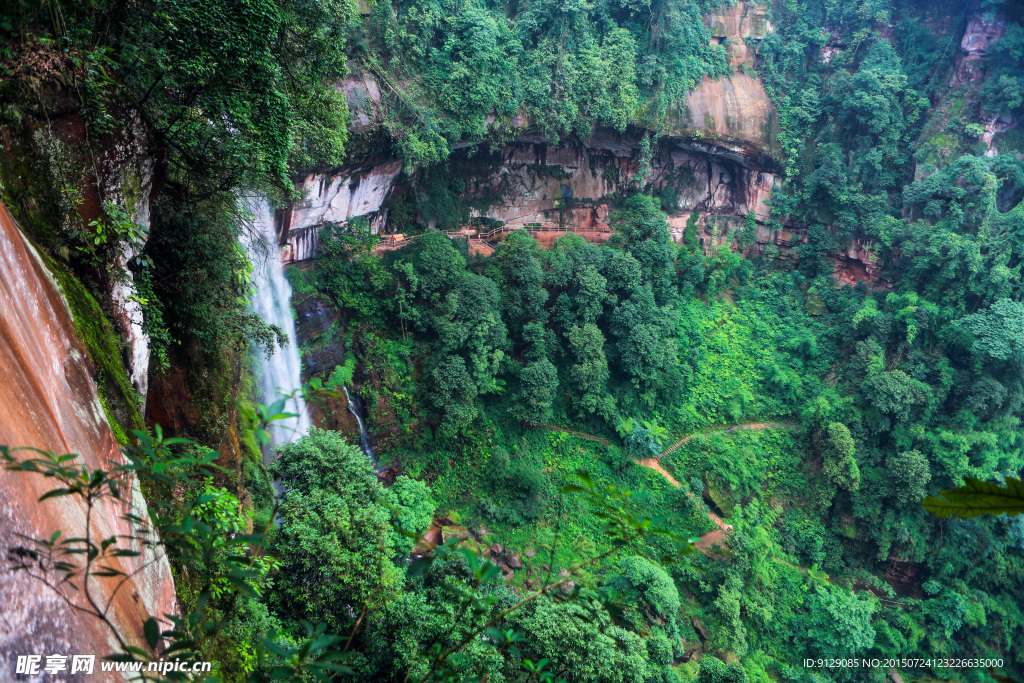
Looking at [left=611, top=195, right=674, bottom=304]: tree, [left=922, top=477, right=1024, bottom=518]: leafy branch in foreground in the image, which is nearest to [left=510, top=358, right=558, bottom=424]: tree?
[left=611, top=195, right=674, bottom=304]: tree

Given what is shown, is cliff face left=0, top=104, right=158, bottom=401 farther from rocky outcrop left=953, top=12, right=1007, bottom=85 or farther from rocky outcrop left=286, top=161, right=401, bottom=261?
rocky outcrop left=953, top=12, right=1007, bottom=85

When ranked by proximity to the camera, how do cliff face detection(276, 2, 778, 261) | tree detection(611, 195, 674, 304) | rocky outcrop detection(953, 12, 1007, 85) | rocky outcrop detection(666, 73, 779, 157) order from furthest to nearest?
rocky outcrop detection(666, 73, 779, 157) < cliff face detection(276, 2, 778, 261) < tree detection(611, 195, 674, 304) < rocky outcrop detection(953, 12, 1007, 85)

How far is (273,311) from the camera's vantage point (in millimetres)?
11086

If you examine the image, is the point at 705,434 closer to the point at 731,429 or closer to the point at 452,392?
the point at 731,429

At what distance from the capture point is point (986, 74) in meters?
15.3

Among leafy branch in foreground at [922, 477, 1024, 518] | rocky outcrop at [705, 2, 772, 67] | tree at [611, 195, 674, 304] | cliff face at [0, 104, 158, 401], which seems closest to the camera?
leafy branch in foreground at [922, 477, 1024, 518]

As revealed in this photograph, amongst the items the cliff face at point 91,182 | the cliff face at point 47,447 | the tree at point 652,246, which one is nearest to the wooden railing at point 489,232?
the tree at point 652,246

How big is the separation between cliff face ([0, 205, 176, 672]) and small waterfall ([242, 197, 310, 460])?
6440mm

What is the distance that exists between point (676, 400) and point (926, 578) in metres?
6.76

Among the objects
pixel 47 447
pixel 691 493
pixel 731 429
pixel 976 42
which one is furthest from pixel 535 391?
pixel 976 42

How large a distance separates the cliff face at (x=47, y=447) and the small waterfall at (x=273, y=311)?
21.1ft

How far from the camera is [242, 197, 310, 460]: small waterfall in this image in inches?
408

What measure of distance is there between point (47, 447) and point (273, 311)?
28.3 feet

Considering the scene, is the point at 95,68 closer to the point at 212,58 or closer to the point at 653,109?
the point at 212,58
